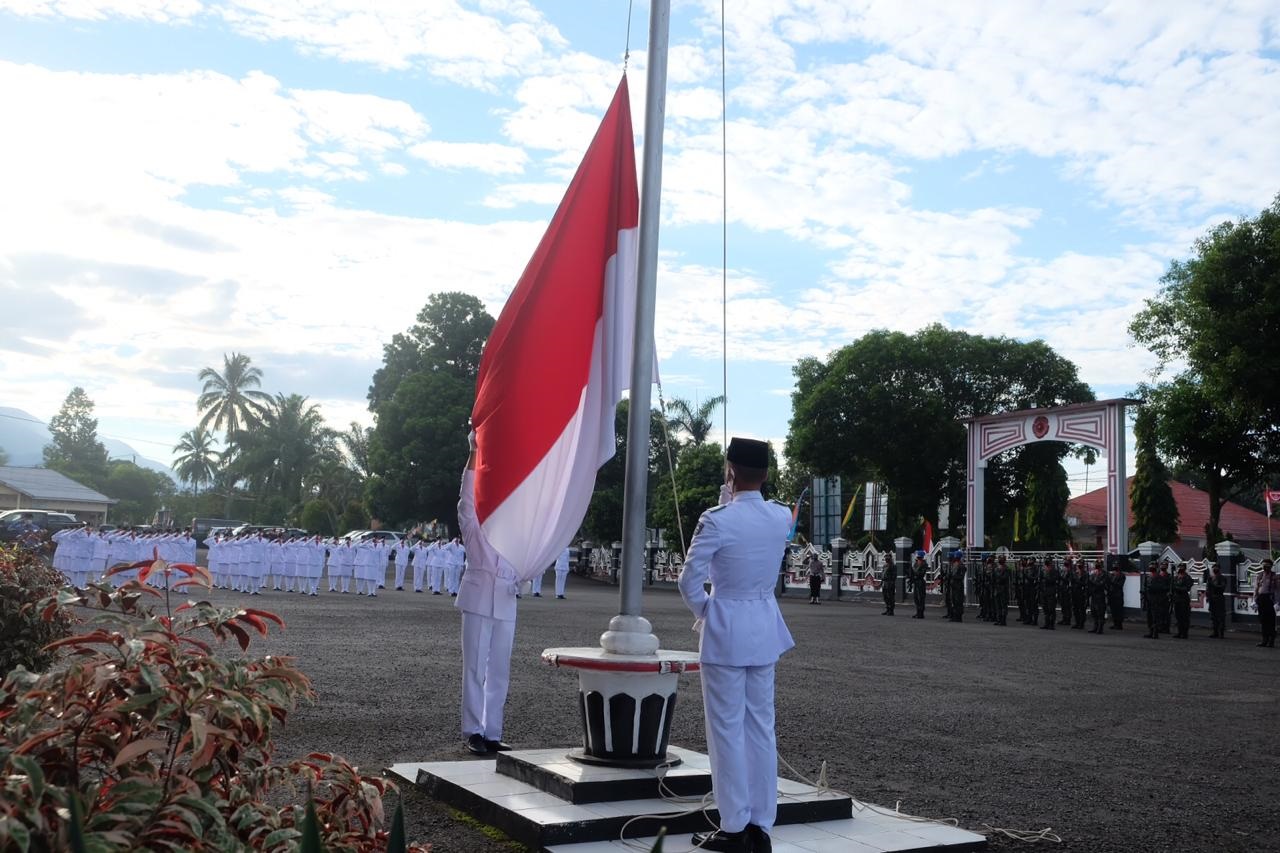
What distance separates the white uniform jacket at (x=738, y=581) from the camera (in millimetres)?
4984

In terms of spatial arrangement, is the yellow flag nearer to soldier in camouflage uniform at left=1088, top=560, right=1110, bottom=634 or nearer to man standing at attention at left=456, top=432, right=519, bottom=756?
soldier in camouflage uniform at left=1088, top=560, right=1110, bottom=634

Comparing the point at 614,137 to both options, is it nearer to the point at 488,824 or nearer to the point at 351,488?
the point at 488,824

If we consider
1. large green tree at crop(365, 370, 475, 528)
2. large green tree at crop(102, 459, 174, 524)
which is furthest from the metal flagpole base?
large green tree at crop(102, 459, 174, 524)

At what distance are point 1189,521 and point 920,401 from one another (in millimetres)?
25331

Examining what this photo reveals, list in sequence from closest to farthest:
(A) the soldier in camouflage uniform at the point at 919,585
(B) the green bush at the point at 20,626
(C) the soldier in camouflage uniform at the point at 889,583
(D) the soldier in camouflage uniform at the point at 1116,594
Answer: (B) the green bush at the point at 20,626 < (D) the soldier in camouflage uniform at the point at 1116,594 < (A) the soldier in camouflage uniform at the point at 919,585 < (C) the soldier in camouflage uniform at the point at 889,583

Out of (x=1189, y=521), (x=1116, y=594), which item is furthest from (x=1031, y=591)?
(x=1189, y=521)

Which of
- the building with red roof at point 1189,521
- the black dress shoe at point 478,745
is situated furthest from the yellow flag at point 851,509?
the black dress shoe at point 478,745

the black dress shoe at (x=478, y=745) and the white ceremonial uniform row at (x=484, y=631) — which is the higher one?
the white ceremonial uniform row at (x=484, y=631)

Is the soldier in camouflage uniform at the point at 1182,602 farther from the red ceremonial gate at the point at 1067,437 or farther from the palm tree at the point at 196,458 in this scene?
the palm tree at the point at 196,458

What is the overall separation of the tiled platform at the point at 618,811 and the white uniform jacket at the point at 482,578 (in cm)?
128

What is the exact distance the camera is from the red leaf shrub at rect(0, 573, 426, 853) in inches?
87.0

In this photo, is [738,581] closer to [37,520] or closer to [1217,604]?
[1217,604]

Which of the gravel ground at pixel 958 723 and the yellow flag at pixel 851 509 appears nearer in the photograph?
the gravel ground at pixel 958 723

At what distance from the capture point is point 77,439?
→ 89.0 m
